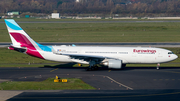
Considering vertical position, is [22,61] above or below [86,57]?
below

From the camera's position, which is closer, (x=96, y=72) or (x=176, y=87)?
(x=176, y=87)

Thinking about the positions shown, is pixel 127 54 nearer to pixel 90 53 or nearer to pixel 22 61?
pixel 90 53

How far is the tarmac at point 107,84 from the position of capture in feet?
79.2

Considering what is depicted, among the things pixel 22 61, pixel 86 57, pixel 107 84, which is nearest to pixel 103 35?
pixel 22 61

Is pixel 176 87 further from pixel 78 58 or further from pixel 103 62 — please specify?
pixel 78 58

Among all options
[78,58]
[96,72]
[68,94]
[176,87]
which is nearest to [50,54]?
[78,58]

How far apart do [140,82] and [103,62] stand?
31.1 ft

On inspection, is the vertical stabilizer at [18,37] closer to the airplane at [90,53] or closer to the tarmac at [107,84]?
the airplane at [90,53]

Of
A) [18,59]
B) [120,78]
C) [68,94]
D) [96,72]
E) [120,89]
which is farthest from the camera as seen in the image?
[18,59]

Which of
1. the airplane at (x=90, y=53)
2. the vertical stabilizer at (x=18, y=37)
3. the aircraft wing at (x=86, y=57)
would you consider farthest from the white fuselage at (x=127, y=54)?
the vertical stabilizer at (x=18, y=37)

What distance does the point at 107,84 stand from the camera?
97.7 ft

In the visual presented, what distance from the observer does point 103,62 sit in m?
39.1

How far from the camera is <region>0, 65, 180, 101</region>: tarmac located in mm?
24125

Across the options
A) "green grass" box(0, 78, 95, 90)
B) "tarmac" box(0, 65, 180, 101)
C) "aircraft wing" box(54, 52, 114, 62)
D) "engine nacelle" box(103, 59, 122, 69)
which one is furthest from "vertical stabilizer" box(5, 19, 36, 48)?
"engine nacelle" box(103, 59, 122, 69)
